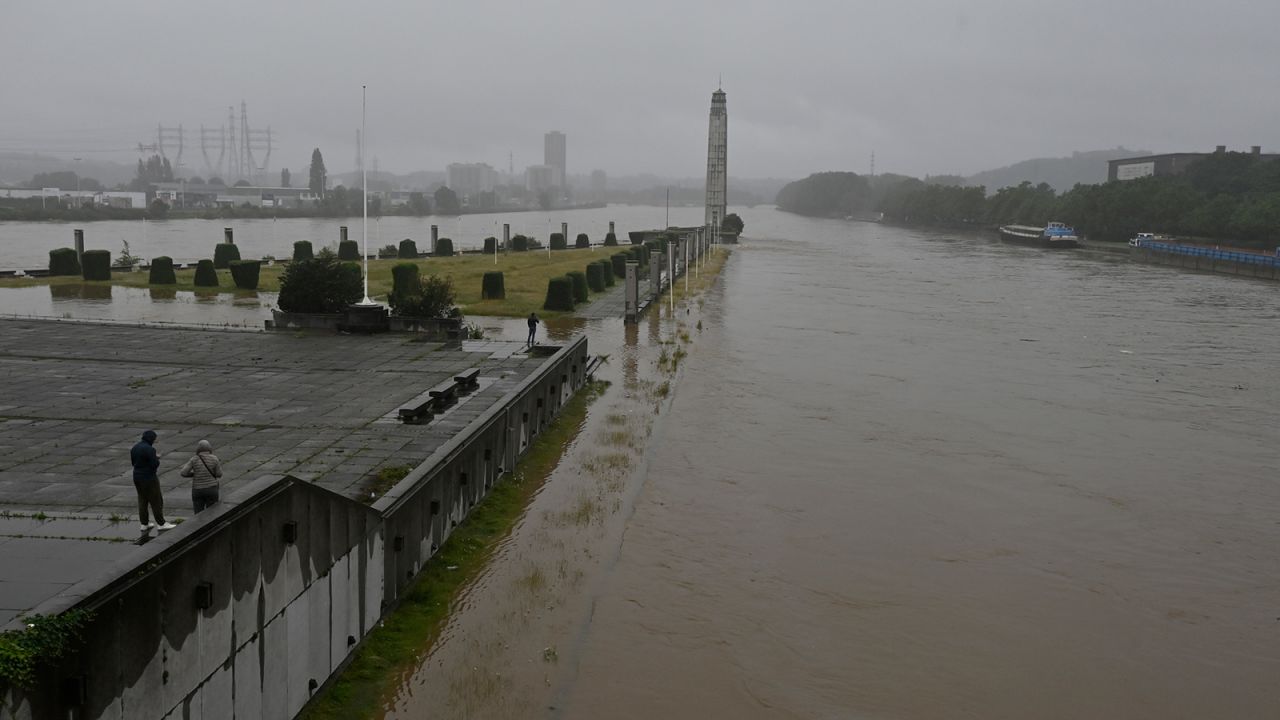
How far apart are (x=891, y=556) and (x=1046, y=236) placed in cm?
9243

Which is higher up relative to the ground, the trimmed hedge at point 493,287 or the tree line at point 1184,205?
the tree line at point 1184,205

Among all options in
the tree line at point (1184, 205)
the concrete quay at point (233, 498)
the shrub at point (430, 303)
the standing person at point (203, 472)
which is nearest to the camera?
the concrete quay at point (233, 498)

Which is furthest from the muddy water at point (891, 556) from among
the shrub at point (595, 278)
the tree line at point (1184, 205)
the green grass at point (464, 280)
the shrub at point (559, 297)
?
the tree line at point (1184, 205)

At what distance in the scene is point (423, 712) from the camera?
30.0 feet

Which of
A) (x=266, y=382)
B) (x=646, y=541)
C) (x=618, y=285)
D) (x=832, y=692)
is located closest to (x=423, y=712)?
(x=832, y=692)

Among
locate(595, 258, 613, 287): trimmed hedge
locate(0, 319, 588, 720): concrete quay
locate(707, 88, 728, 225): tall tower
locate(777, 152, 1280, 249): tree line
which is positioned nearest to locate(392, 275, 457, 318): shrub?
locate(0, 319, 588, 720): concrete quay

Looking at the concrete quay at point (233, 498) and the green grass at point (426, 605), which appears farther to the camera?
the green grass at point (426, 605)

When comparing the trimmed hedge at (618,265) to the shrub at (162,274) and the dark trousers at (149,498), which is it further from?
the dark trousers at (149,498)

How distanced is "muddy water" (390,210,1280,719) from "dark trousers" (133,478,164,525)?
269 centimetres

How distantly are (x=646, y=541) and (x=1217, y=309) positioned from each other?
1722 inches

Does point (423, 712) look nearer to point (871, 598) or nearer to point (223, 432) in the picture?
point (871, 598)

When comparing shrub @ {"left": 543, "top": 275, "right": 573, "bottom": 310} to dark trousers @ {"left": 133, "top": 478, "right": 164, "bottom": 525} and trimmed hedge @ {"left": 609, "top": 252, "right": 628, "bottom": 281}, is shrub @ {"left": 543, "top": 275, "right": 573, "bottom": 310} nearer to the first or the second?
trimmed hedge @ {"left": 609, "top": 252, "right": 628, "bottom": 281}

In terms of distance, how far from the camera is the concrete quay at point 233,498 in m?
6.63

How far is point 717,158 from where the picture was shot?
120 metres
